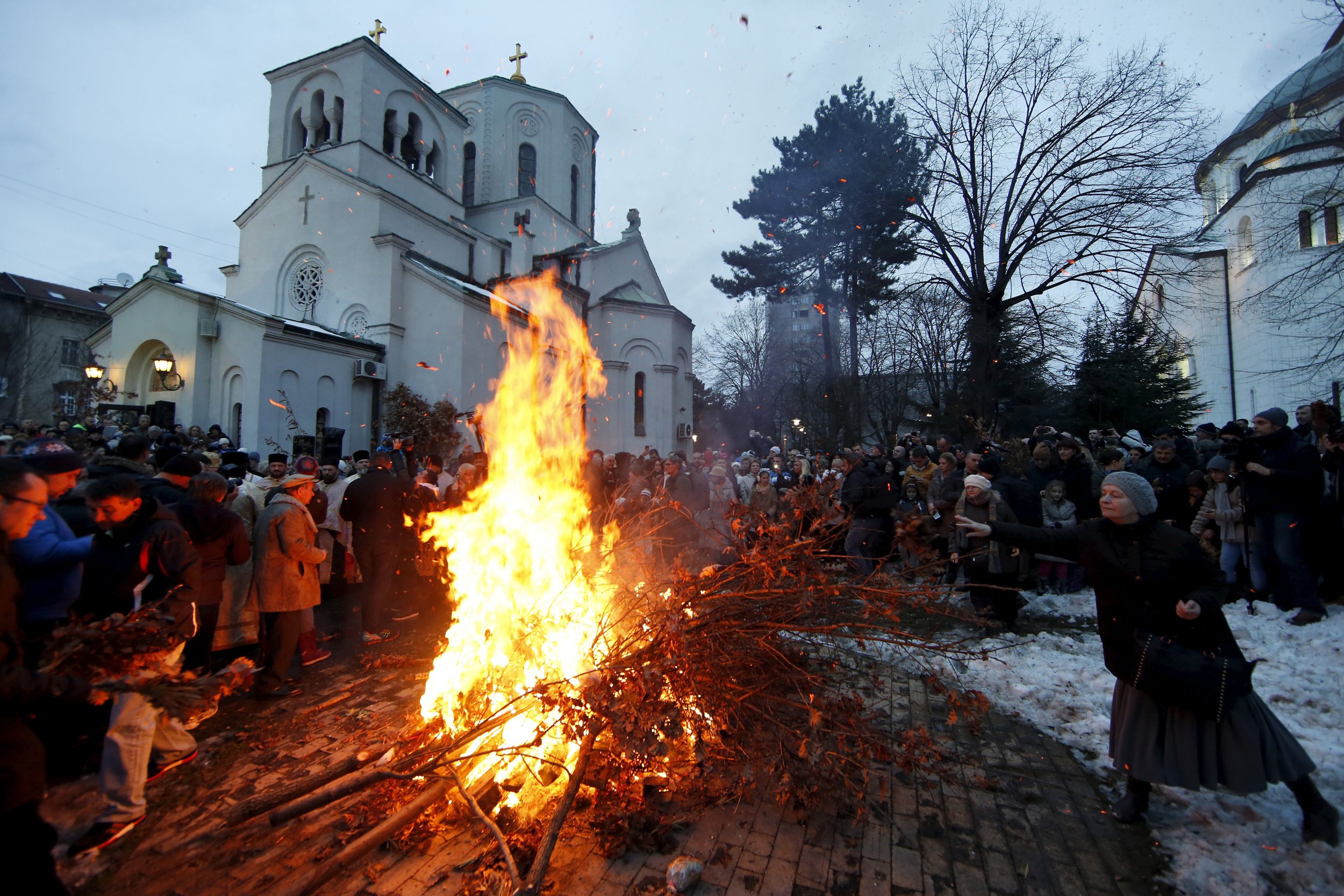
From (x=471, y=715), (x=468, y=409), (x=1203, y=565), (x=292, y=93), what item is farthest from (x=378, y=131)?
(x=1203, y=565)

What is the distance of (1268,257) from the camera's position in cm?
1284

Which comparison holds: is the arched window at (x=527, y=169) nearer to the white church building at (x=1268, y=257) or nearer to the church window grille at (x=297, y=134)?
the church window grille at (x=297, y=134)

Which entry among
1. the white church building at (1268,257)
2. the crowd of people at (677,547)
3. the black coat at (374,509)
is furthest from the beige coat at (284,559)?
the white church building at (1268,257)

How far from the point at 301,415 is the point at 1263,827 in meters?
22.9

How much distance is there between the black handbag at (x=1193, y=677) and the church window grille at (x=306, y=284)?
1100 inches

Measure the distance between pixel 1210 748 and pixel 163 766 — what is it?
20.6 ft

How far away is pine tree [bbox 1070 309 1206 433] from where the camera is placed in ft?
63.3

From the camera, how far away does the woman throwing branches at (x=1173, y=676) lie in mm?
3039

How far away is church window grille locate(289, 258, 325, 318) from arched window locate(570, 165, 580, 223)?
1507 centimetres

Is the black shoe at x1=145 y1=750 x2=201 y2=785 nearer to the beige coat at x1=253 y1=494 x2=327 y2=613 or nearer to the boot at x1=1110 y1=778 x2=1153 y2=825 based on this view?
the beige coat at x1=253 y1=494 x2=327 y2=613

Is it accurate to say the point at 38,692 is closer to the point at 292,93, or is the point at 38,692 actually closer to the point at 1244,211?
the point at 292,93

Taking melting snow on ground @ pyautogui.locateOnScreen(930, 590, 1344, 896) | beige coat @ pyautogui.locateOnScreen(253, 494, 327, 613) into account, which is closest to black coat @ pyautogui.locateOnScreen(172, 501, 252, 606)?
beige coat @ pyautogui.locateOnScreen(253, 494, 327, 613)

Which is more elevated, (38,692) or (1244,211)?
(1244,211)

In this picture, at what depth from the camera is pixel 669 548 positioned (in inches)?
314
